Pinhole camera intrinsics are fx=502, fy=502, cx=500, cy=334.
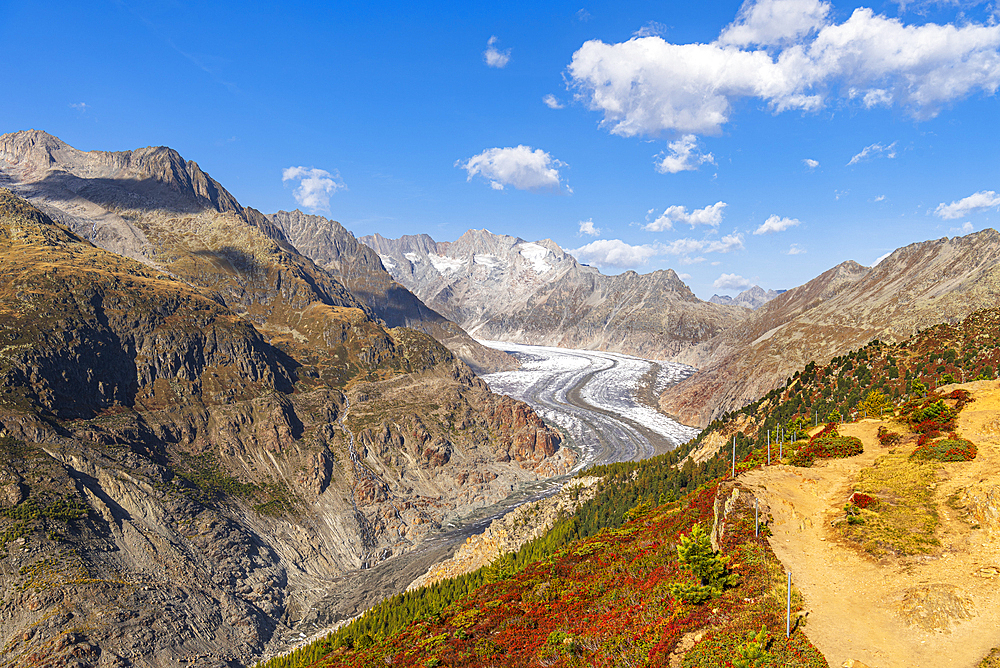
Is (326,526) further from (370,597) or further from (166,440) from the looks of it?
(166,440)

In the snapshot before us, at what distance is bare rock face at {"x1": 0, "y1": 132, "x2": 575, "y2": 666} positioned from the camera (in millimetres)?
62312

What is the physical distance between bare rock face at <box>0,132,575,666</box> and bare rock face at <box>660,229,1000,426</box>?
229 feet

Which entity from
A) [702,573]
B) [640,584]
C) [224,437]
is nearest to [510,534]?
[640,584]

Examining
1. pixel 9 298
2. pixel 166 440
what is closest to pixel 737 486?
pixel 166 440

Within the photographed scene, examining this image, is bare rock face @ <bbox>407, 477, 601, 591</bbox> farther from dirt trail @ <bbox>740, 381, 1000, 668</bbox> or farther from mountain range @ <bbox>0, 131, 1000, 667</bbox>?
dirt trail @ <bbox>740, 381, 1000, 668</bbox>

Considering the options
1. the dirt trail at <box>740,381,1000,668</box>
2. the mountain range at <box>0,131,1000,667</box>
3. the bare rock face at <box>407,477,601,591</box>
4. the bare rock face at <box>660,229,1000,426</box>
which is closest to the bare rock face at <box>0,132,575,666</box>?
the mountain range at <box>0,131,1000,667</box>

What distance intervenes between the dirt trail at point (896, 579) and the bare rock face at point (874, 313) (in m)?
111

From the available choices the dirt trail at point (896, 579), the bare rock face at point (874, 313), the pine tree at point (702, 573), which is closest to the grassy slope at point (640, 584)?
the pine tree at point (702, 573)

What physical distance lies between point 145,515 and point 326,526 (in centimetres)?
3041

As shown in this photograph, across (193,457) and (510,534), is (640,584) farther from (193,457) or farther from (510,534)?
(193,457)

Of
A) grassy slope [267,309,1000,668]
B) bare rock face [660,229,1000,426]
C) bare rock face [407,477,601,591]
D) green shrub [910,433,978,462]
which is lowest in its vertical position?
bare rock face [407,477,601,591]

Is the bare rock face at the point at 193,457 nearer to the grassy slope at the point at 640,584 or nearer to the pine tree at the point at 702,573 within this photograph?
the grassy slope at the point at 640,584

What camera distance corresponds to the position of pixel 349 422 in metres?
126

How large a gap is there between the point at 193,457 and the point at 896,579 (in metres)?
109
